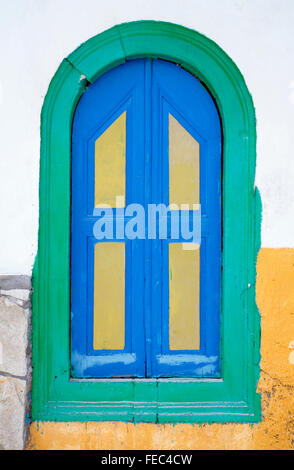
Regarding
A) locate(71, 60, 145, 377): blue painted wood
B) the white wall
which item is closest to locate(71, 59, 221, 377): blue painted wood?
locate(71, 60, 145, 377): blue painted wood

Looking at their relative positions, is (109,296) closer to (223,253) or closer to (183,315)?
(183,315)

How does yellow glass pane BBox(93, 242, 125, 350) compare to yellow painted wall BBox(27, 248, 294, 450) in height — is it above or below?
above

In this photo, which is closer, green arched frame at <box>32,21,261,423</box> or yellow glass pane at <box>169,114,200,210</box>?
green arched frame at <box>32,21,261,423</box>

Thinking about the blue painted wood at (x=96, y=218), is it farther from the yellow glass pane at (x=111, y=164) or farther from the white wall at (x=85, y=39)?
the white wall at (x=85, y=39)

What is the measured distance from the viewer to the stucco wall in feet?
6.98

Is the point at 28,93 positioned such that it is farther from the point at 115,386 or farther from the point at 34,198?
the point at 115,386

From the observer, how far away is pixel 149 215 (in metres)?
2.23

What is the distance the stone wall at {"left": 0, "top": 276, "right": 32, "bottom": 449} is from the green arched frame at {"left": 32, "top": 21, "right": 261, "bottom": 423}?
0.10 metres

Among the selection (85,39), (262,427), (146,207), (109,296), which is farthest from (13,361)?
(85,39)

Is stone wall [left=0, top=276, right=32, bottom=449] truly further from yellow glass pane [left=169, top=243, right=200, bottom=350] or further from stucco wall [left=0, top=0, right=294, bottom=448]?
yellow glass pane [left=169, top=243, right=200, bottom=350]

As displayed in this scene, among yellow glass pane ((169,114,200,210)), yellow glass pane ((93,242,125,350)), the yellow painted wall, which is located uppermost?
yellow glass pane ((169,114,200,210))
